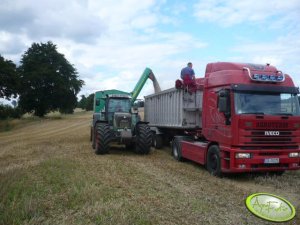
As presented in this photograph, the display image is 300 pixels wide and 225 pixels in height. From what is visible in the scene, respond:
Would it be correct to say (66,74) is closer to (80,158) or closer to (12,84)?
(12,84)

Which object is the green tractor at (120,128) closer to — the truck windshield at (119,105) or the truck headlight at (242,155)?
the truck windshield at (119,105)

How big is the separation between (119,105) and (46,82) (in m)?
35.9

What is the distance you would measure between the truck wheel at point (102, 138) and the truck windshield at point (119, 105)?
4.99ft

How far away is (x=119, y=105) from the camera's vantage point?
1628 centimetres

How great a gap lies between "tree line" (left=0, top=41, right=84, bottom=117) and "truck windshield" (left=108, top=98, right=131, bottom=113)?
3367cm

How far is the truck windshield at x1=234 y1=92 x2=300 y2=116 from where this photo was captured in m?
10.3

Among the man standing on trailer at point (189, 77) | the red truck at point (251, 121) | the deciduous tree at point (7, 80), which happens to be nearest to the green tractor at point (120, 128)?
Result: the man standing on trailer at point (189, 77)

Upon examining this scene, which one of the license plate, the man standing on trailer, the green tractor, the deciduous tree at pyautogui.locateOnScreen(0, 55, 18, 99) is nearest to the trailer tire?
the green tractor

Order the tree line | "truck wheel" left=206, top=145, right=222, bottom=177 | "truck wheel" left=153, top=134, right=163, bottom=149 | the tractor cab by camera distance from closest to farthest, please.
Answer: "truck wheel" left=206, top=145, right=222, bottom=177 → the tractor cab → "truck wheel" left=153, top=134, right=163, bottom=149 → the tree line

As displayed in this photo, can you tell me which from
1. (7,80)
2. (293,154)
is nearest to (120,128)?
(293,154)

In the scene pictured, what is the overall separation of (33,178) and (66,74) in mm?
43027

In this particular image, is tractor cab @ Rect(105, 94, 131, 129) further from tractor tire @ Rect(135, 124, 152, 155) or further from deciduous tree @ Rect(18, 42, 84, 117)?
deciduous tree @ Rect(18, 42, 84, 117)

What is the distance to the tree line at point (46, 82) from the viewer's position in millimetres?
49188

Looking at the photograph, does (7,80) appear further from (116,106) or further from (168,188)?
(168,188)
